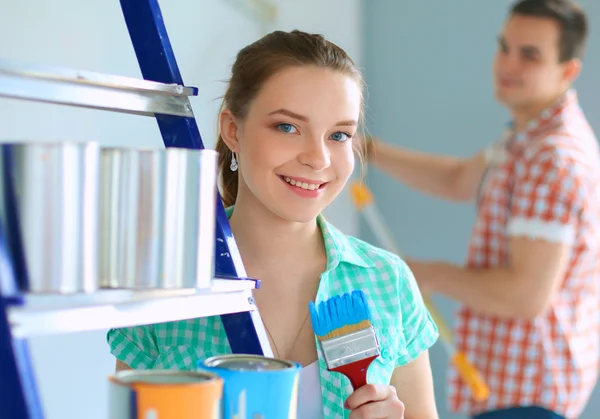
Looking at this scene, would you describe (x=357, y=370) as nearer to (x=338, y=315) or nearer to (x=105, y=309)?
(x=338, y=315)

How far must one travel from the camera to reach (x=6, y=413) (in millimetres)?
552

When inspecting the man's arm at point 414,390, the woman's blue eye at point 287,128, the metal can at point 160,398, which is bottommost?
the man's arm at point 414,390

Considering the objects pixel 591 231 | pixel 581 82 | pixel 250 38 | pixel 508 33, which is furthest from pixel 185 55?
pixel 581 82

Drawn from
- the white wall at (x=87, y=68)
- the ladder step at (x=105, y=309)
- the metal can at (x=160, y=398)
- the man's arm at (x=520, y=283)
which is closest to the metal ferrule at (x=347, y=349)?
Answer: the ladder step at (x=105, y=309)

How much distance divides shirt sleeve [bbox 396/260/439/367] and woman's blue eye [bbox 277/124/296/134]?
0.88ft

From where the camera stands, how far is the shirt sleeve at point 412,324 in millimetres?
1123

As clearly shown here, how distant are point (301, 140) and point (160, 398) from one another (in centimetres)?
53

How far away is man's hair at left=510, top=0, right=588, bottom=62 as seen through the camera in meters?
2.14

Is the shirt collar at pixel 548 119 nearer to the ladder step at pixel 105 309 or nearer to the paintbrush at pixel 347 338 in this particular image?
the paintbrush at pixel 347 338

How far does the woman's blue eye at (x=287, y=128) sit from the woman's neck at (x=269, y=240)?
124 mm

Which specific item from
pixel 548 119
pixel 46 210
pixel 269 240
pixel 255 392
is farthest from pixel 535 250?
pixel 46 210

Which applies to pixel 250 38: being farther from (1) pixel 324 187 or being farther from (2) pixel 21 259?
(2) pixel 21 259

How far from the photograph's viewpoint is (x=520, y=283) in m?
1.91

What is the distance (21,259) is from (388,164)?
82.3 inches
